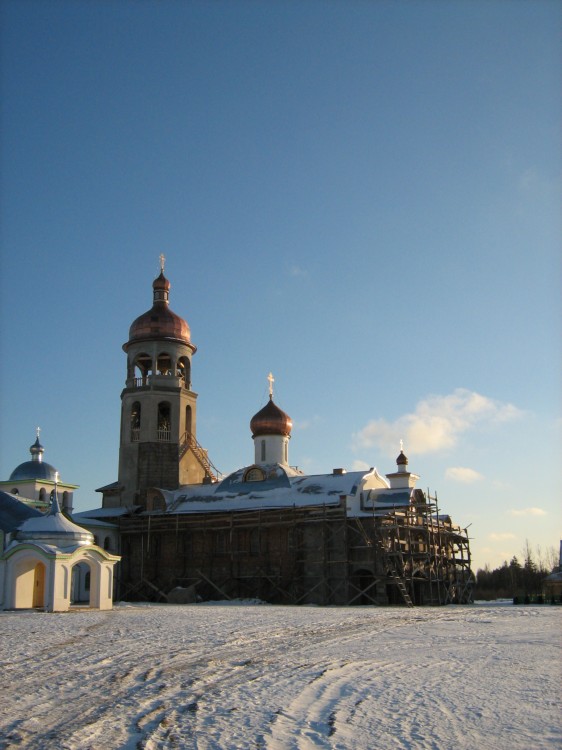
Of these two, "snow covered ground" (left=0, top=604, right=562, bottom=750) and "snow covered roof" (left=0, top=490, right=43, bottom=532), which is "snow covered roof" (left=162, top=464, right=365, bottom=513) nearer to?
"snow covered roof" (left=0, top=490, right=43, bottom=532)

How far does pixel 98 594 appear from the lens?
27406 mm

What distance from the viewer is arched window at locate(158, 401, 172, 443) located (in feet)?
136

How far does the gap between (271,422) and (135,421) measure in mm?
7368

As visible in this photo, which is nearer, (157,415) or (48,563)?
(48,563)

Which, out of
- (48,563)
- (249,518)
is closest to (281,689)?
(48,563)

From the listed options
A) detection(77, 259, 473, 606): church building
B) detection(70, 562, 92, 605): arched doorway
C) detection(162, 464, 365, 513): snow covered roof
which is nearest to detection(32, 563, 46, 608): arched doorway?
detection(70, 562, 92, 605): arched doorway

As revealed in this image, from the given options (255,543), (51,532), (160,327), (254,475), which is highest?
(160,327)

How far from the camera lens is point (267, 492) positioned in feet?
124

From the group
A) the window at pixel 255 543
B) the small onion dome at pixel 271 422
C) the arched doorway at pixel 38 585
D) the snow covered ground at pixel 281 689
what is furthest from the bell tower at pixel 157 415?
the snow covered ground at pixel 281 689

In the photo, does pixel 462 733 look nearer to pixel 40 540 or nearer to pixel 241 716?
pixel 241 716

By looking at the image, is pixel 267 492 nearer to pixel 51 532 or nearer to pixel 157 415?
pixel 157 415

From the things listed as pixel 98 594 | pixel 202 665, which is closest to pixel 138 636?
pixel 202 665

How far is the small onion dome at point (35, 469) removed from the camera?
47.2 meters

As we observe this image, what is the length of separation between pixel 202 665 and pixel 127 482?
3013cm
